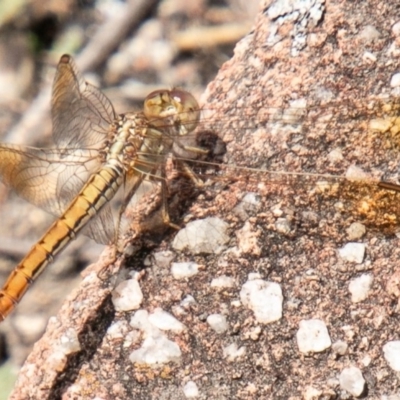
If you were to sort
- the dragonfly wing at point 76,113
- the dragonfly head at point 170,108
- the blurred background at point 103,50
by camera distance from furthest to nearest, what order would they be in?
the blurred background at point 103,50 < the dragonfly wing at point 76,113 < the dragonfly head at point 170,108

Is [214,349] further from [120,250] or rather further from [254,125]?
[254,125]

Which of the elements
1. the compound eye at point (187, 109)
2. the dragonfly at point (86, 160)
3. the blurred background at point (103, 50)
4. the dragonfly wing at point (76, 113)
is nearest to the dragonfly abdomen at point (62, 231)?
the dragonfly at point (86, 160)

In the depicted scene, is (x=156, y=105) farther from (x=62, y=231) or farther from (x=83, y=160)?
(x=62, y=231)

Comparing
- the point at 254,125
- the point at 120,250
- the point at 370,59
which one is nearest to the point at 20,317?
the point at 120,250

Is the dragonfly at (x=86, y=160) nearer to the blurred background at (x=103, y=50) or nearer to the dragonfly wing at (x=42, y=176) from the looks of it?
the dragonfly wing at (x=42, y=176)

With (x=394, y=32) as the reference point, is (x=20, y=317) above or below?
below

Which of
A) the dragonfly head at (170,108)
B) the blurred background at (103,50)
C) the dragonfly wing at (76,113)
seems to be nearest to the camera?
the dragonfly head at (170,108)

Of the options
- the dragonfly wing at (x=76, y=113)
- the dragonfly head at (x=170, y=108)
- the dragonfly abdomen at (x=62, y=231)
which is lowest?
the dragonfly abdomen at (x=62, y=231)

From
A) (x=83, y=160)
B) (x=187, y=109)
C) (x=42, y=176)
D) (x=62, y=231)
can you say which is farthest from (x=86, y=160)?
(x=187, y=109)

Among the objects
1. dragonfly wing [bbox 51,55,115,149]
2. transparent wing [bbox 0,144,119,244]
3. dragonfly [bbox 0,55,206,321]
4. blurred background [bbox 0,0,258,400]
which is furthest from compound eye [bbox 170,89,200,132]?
blurred background [bbox 0,0,258,400]
